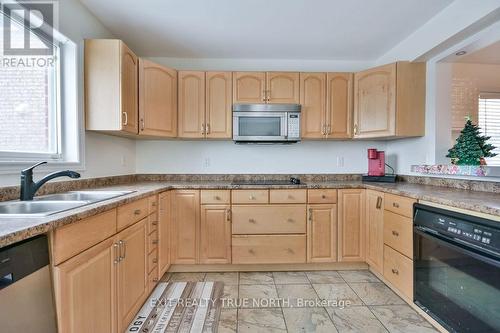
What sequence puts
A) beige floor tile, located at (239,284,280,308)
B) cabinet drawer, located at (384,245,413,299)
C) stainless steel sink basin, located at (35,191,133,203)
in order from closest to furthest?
stainless steel sink basin, located at (35,191,133,203) < cabinet drawer, located at (384,245,413,299) < beige floor tile, located at (239,284,280,308)

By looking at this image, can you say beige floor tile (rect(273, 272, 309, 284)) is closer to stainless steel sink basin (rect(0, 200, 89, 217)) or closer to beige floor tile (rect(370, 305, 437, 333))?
beige floor tile (rect(370, 305, 437, 333))

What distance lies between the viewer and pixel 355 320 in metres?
1.83

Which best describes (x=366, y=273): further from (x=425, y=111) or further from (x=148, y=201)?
(x=148, y=201)

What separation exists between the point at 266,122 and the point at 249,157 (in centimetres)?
53

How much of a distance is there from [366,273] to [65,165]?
283cm

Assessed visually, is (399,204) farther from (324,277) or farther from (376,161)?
(324,277)

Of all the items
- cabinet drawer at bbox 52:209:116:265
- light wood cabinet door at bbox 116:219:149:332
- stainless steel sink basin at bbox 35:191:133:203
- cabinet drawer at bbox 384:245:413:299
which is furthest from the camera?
cabinet drawer at bbox 384:245:413:299

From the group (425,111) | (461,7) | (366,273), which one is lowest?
(366,273)

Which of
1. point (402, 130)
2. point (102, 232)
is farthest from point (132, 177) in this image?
point (402, 130)

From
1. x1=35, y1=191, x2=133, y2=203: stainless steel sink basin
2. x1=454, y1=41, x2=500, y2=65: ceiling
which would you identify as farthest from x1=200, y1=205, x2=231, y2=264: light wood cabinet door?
x1=454, y1=41, x2=500, y2=65: ceiling

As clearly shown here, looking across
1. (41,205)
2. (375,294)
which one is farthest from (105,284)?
(375,294)

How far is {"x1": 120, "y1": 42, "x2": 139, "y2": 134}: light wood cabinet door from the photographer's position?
213cm

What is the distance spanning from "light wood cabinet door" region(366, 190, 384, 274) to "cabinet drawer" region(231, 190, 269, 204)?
3.26 feet

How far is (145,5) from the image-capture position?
2.04m
